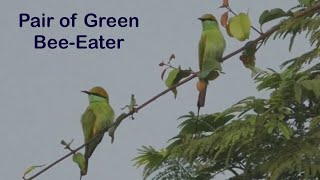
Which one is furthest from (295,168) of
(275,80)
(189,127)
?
(189,127)

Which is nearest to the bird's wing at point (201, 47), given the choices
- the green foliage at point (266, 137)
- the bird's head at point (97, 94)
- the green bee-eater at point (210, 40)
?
the green bee-eater at point (210, 40)

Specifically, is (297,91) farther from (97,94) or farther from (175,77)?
(175,77)

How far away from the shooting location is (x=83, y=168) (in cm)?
85

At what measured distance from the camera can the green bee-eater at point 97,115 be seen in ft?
3.05

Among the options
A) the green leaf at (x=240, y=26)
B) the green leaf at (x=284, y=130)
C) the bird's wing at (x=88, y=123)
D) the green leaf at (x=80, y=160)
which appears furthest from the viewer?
the green leaf at (x=284, y=130)

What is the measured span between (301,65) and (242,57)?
9.17ft

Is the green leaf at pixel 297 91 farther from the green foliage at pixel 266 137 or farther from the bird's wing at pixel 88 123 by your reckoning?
the bird's wing at pixel 88 123

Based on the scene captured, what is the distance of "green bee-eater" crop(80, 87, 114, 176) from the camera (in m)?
0.93

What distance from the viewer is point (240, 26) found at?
0.72 m

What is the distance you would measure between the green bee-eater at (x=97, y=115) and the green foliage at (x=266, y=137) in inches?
60.7

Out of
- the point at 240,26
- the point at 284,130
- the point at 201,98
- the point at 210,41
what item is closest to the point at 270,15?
the point at 240,26

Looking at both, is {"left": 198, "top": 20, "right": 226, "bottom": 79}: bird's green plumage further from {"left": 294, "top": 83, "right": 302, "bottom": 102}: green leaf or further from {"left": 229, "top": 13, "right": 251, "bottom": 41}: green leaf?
{"left": 294, "top": 83, "right": 302, "bottom": 102}: green leaf

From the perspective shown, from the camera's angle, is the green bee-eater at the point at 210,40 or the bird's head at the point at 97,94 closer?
the bird's head at the point at 97,94

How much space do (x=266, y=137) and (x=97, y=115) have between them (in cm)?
184
